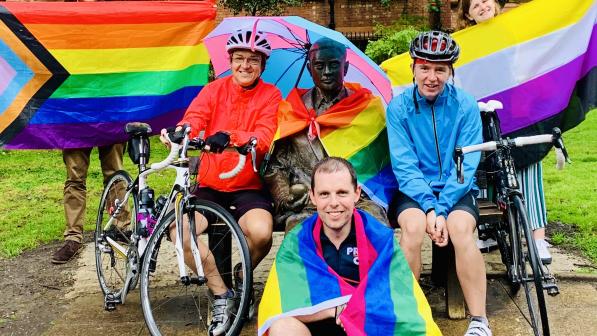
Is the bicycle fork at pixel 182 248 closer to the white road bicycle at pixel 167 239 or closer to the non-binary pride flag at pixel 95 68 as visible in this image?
the white road bicycle at pixel 167 239

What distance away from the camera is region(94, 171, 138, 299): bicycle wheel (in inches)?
189

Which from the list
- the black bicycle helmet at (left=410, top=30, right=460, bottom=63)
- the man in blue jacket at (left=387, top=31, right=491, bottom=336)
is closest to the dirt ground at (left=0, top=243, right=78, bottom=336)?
the man in blue jacket at (left=387, top=31, right=491, bottom=336)

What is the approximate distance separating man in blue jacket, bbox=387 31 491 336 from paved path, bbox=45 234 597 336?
0.74 metres

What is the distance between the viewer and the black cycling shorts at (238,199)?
459cm

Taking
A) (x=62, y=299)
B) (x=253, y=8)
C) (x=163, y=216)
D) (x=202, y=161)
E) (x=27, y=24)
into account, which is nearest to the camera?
(x=163, y=216)

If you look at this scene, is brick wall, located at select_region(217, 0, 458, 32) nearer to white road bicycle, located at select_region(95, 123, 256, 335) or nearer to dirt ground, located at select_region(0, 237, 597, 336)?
dirt ground, located at select_region(0, 237, 597, 336)

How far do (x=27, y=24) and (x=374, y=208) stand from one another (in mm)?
3202

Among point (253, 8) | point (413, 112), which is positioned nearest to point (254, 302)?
point (413, 112)

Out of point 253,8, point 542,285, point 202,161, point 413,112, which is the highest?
point 253,8

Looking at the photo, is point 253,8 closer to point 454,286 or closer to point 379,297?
point 454,286

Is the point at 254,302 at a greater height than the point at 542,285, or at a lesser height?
lesser

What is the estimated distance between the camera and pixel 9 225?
7.51 metres

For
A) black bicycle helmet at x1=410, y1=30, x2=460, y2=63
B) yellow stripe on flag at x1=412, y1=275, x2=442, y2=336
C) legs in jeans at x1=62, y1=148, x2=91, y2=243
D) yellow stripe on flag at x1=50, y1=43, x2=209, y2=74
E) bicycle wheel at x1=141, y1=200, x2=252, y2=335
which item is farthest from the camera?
legs in jeans at x1=62, y1=148, x2=91, y2=243

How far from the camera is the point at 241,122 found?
4.77 metres
